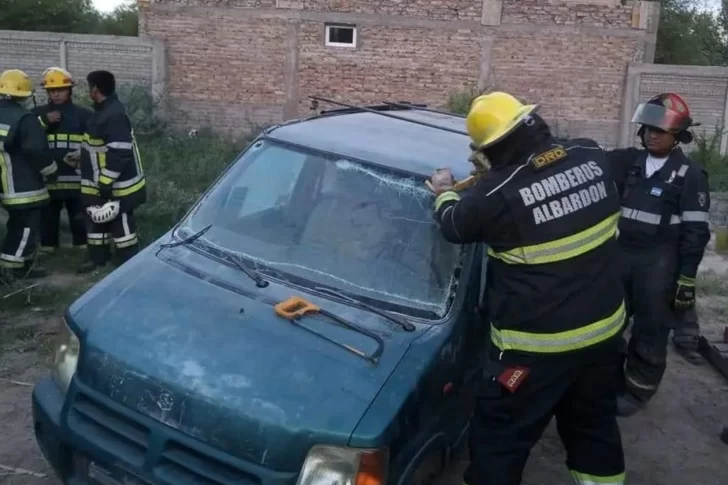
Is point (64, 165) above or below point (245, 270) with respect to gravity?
below

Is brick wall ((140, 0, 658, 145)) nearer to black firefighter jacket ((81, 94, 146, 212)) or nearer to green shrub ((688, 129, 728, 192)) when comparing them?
green shrub ((688, 129, 728, 192))

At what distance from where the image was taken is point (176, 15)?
16.3m

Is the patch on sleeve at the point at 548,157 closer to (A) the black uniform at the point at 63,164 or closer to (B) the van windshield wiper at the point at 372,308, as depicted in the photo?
(B) the van windshield wiper at the point at 372,308

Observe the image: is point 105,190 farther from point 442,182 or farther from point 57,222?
point 442,182

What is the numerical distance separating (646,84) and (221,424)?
1491cm

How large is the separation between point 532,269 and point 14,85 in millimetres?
4987

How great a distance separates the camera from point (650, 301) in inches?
190

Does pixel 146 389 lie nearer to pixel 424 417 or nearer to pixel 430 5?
pixel 424 417

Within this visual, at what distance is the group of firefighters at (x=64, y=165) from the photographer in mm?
6641

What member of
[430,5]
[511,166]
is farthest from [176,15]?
[511,166]

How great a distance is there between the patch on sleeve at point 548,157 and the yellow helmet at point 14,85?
490 cm

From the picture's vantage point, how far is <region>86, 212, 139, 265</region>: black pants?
703 centimetres

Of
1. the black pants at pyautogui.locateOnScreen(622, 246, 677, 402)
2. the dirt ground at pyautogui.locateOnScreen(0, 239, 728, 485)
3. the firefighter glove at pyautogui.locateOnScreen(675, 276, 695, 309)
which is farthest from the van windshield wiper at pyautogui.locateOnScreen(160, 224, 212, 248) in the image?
the firefighter glove at pyautogui.locateOnScreen(675, 276, 695, 309)

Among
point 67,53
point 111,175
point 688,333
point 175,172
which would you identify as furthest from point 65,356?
point 67,53
